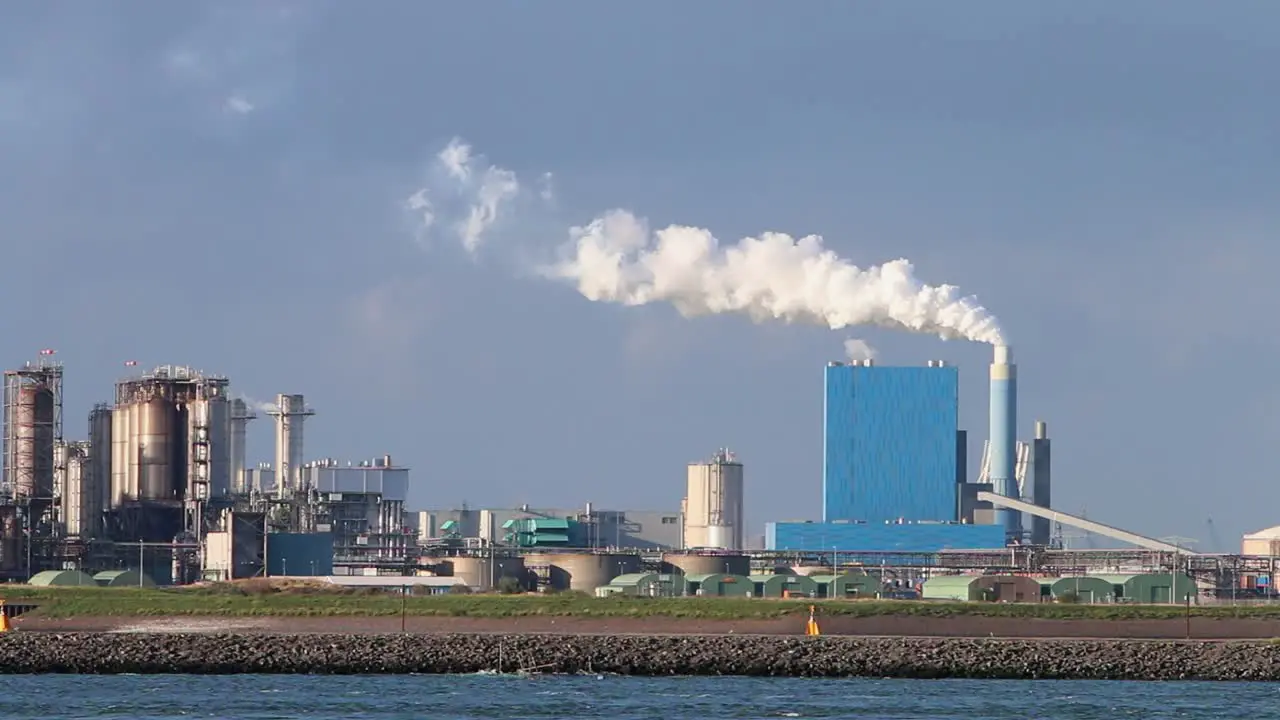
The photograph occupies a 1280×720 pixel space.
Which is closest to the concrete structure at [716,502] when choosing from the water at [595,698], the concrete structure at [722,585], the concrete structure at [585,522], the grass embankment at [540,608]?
the concrete structure at [585,522]

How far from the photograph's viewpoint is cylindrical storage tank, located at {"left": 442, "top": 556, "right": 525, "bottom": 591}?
379ft

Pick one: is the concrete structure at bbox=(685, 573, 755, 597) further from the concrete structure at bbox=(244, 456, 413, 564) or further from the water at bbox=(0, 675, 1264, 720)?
the water at bbox=(0, 675, 1264, 720)

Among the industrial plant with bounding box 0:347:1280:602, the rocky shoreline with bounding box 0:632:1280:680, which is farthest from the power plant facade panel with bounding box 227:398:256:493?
the rocky shoreline with bounding box 0:632:1280:680

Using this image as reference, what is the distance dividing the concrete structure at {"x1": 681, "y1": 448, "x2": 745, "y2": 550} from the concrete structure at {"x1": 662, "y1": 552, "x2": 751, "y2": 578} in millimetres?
28510

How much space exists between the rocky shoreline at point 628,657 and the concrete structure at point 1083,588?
37.1 metres

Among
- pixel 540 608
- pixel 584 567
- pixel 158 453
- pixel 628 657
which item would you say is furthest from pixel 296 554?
pixel 628 657

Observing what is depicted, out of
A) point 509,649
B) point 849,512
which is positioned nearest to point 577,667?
point 509,649

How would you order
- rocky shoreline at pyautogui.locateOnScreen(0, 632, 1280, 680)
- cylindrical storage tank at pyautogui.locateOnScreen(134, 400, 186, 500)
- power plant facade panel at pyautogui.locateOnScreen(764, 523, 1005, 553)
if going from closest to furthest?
rocky shoreline at pyautogui.locateOnScreen(0, 632, 1280, 680), cylindrical storage tank at pyautogui.locateOnScreen(134, 400, 186, 500), power plant facade panel at pyautogui.locateOnScreen(764, 523, 1005, 553)

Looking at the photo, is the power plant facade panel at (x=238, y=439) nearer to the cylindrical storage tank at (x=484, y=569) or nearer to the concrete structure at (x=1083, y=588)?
the cylindrical storage tank at (x=484, y=569)

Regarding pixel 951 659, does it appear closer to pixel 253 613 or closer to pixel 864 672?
pixel 864 672

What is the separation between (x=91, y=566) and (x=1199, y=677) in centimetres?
6726

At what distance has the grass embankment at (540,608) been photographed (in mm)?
75500

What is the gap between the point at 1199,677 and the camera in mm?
60844

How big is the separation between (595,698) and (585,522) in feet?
333
